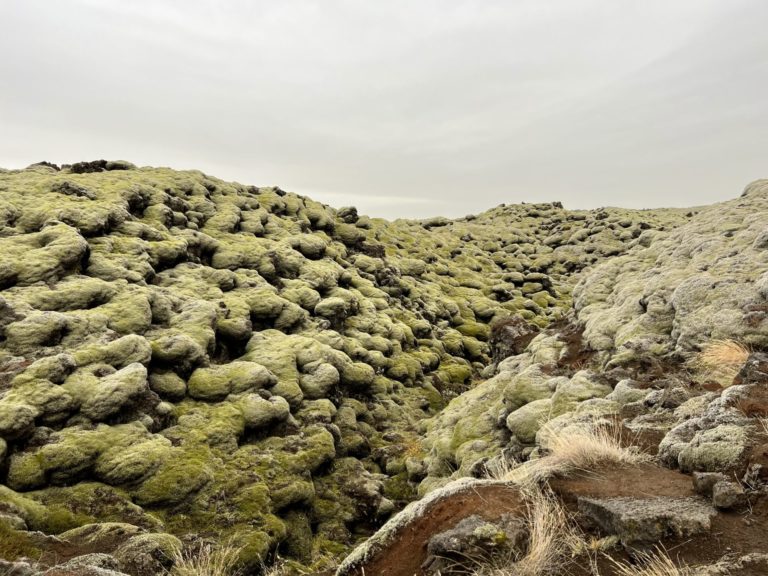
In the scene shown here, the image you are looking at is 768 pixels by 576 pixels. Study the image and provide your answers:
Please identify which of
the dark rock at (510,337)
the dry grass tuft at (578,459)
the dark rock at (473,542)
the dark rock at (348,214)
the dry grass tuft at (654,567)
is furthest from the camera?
the dark rock at (348,214)

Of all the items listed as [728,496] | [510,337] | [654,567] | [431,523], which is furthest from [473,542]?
[510,337]

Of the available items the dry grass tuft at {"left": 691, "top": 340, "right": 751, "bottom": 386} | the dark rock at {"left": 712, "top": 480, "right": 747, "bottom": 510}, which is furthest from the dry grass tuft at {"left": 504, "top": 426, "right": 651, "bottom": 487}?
the dry grass tuft at {"left": 691, "top": 340, "right": 751, "bottom": 386}

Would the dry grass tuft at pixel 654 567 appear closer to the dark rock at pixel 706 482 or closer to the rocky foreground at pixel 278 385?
the rocky foreground at pixel 278 385

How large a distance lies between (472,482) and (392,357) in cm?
2988

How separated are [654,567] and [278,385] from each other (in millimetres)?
23818

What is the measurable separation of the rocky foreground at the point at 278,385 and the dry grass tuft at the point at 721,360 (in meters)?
0.31

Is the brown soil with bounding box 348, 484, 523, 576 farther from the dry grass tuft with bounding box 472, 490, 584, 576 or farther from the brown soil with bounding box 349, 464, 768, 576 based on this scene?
the dry grass tuft with bounding box 472, 490, 584, 576

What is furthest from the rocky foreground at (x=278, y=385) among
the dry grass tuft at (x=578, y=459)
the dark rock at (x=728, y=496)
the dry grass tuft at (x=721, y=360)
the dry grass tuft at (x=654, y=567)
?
the dry grass tuft at (x=578, y=459)

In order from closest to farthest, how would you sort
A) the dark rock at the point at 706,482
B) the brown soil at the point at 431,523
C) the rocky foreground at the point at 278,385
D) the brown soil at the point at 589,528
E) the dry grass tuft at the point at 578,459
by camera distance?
the brown soil at the point at 589,528 < the dark rock at the point at 706,482 < the brown soil at the point at 431,523 < the dry grass tuft at the point at 578,459 < the rocky foreground at the point at 278,385

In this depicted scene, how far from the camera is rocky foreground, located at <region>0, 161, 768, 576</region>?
542 inches

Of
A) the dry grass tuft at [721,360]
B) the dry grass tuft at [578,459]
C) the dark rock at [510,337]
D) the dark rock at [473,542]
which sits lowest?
the dark rock at [510,337]

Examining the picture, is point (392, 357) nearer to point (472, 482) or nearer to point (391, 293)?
point (391, 293)

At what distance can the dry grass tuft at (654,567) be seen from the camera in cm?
590

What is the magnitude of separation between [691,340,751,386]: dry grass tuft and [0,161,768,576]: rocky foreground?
31 cm
